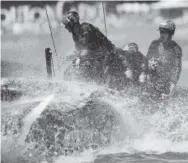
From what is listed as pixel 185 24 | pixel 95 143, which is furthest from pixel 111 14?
pixel 95 143

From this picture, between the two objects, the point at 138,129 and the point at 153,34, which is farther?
the point at 153,34

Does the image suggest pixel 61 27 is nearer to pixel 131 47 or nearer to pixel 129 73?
pixel 131 47

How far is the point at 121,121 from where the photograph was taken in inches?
233

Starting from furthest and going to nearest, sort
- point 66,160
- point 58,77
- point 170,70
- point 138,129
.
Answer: point 170,70 → point 58,77 → point 138,129 → point 66,160

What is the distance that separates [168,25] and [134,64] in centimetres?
85

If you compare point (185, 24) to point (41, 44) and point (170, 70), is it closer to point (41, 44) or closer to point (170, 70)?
point (170, 70)

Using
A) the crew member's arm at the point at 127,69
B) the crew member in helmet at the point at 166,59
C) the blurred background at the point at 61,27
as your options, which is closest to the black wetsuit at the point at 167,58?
the crew member in helmet at the point at 166,59

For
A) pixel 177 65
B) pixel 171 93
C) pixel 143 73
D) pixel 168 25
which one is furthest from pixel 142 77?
pixel 168 25

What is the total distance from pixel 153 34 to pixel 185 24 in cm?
49

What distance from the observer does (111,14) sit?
25.9 ft

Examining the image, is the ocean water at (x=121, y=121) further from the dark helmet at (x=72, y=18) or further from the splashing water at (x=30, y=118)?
the dark helmet at (x=72, y=18)

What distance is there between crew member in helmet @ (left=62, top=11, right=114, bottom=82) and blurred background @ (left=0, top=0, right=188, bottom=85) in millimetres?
331

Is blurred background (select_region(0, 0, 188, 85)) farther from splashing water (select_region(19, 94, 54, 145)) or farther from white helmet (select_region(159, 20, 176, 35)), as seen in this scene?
splashing water (select_region(19, 94, 54, 145))

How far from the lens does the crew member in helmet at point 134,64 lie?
718 centimetres
